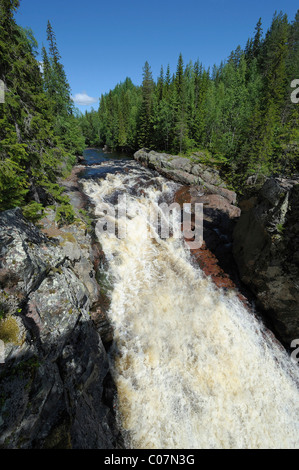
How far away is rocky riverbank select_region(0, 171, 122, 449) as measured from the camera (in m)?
3.98

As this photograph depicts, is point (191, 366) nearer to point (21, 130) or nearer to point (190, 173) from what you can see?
point (21, 130)

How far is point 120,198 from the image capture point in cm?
1752

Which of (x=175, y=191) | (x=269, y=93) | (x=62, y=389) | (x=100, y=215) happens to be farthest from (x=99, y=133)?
(x=62, y=389)

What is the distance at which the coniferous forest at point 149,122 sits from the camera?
325 inches

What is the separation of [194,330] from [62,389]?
6.73 m

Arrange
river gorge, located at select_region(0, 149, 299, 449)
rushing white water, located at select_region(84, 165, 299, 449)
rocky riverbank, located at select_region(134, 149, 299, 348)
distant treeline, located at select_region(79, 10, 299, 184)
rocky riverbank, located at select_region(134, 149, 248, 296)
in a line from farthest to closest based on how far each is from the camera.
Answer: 1. distant treeline, located at select_region(79, 10, 299, 184)
2. rocky riverbank, located at select_region(134, 149, 248, 296)
3. rocky riverbank, located at select_region(134, 149, 299, 348)
4. rushing white water, located at select_region(84, 165, 299, 449)
5. river gorge, located at select_region(0, 149, 299, 449)

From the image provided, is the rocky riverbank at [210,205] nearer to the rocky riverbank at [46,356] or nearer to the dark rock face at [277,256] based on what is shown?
the dark rock face at [277,256]

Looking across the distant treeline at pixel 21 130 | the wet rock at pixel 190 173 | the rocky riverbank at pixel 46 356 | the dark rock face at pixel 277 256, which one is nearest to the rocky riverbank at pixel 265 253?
the dark rock face at pixel 277 256

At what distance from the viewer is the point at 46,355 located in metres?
4.89

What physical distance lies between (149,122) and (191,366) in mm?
43869

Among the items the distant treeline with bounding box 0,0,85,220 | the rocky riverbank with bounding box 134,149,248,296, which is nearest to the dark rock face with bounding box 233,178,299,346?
the rocky riverbank with bounding box 134,149,248,296

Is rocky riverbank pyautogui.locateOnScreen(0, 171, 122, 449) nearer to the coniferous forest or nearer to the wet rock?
the coniferous forest

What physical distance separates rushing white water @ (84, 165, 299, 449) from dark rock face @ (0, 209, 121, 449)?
148cm

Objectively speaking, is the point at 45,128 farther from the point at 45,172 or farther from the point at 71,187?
the point at 71,187
